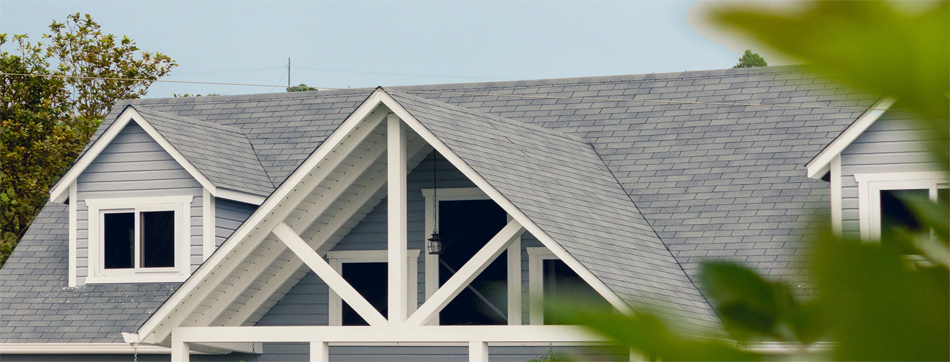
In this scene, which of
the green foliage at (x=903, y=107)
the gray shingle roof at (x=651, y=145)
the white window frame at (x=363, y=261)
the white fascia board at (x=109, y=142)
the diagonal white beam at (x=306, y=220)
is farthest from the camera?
the white fascia board at (x=109, y=142)

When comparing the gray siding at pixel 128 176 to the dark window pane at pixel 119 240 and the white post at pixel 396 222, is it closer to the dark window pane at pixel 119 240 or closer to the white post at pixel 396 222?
the dark window pane at pixel 119 240

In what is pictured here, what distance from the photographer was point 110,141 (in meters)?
14.1

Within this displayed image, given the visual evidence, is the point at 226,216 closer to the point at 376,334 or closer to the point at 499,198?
the point at 376,334

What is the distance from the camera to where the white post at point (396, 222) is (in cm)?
1049

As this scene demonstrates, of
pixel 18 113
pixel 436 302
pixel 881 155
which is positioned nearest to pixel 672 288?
pixel 436 302

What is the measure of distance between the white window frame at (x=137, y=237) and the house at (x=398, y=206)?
3 cm

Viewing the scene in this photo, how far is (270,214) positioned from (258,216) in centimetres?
15

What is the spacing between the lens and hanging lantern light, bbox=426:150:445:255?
12.4 metres

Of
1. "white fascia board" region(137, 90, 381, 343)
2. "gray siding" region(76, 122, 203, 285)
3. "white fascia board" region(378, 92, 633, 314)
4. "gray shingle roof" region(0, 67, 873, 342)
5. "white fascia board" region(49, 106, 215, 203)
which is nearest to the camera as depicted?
"white fascia board" region(378, 92, 633, 314)

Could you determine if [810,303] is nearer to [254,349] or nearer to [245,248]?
[245,248]

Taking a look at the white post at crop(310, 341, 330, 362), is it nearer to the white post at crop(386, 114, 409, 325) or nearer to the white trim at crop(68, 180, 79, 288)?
the white post at crop(386, 114, 409, 325)

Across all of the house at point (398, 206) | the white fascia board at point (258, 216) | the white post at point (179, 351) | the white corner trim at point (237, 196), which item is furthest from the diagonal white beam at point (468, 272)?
the white corner trim at point (237, 196)

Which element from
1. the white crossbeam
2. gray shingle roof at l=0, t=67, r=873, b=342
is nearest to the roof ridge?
gray shingle roof at l=0, t=67, r=873, b=342

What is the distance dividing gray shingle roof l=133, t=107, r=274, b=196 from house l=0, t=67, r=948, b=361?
0.14 ft
